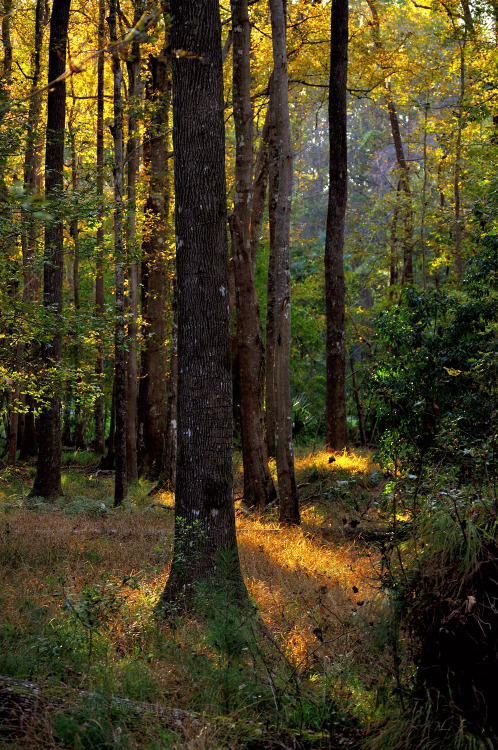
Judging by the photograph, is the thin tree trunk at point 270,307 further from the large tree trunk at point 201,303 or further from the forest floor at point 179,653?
the large tree trunk at point 201,303

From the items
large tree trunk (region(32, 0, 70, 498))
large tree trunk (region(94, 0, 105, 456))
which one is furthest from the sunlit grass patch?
large tree trunk (region(32, 0, 70, 498))

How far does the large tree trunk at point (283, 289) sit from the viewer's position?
34.4 ft

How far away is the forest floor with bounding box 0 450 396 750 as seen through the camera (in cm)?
350

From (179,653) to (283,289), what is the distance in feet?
22.4

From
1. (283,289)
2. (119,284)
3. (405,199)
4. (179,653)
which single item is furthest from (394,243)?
(179,653)

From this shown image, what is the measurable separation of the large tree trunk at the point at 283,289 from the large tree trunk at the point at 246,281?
987 mm

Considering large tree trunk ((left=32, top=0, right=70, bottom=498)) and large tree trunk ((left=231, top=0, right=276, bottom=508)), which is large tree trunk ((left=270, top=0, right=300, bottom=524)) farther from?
large tree trunk ((left=32, top=0, right=70, bottom=498))

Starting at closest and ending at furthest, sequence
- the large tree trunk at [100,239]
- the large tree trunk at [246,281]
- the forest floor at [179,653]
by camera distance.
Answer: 1. the forest floor at [179,653]
2. the large tree trunk at [246,281]
3. the large tree trunk at [100,239]

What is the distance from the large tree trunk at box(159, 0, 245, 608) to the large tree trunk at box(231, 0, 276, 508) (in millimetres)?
5164

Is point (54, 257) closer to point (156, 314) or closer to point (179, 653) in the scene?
point (156, 314)

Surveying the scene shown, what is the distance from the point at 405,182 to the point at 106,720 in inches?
895

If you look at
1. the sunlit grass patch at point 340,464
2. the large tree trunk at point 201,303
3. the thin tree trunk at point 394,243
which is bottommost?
the sunlit grass patch at point 340,464

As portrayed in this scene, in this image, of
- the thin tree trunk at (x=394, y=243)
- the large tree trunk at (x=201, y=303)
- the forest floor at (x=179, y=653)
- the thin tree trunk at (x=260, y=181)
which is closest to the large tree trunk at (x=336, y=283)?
the thin tree trunk at (x=260, y=181)

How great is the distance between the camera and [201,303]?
610 centimetres
